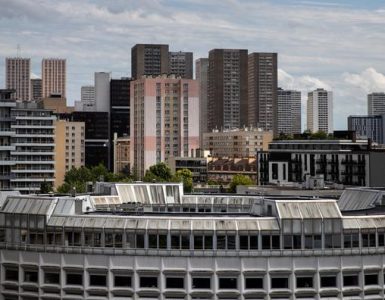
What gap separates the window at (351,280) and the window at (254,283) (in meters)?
8.68

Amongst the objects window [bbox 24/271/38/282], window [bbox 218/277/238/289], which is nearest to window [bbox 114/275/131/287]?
window [bbox 218/277/238/289]

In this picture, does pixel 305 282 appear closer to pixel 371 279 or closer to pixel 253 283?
pixel 253 283

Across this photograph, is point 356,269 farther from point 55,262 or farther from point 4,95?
point 4,95

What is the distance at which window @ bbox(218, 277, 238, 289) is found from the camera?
3374 inches

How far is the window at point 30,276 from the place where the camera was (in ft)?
297

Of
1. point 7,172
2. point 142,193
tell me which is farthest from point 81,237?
point 7,172

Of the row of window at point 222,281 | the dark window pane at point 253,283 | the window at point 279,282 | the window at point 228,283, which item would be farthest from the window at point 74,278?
the window at point 279,282

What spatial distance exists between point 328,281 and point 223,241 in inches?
434

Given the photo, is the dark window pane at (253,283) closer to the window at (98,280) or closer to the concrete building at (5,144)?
the window at (98,280)

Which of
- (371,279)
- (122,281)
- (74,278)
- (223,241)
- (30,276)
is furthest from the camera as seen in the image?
(30,276)

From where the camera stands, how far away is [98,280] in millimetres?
87375

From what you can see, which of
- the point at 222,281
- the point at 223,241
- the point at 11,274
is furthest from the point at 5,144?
the point at 222,281

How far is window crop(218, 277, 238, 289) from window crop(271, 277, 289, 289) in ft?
11.8

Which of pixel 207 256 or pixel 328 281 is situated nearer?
pixel 207 256
